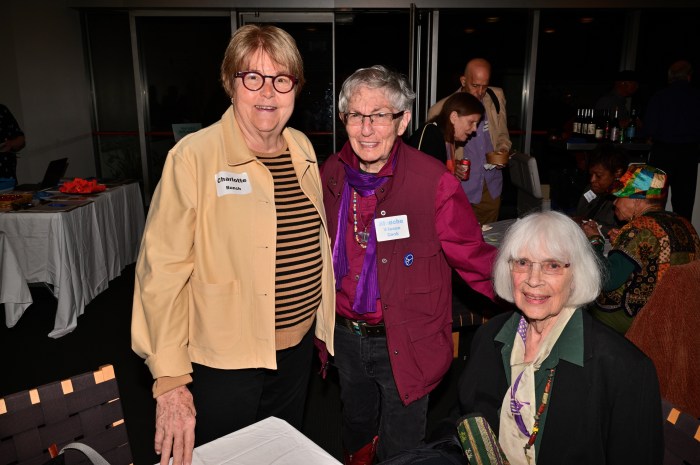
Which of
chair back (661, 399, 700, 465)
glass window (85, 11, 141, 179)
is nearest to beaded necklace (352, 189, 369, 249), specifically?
chair back (661, 399, 700, 465)

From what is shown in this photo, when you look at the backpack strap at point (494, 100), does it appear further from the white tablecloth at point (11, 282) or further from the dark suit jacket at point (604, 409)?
the white tablecloth at point (11, 282)

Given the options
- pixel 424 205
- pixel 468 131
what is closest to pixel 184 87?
pixel 468 131

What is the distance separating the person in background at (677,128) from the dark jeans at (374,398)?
17.8ft

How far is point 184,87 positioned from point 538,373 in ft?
27.1

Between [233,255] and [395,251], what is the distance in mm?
529

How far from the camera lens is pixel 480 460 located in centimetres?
127

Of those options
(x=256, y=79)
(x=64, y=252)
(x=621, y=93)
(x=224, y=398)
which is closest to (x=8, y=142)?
(x=64, y=252)

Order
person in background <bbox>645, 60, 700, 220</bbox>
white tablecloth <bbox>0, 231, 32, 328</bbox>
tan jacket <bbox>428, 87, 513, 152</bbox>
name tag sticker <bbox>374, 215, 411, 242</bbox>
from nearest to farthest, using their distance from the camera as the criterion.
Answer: name tag sticker <bbox>374, 215, 411, 242</bbox>, white tablecloth <bbox>0, 231, 32, 328</bbox>, tan jacket <bbox>428, 87, 513, 152</bbox>, person in background <bbox>645, 60, 700, 220</bbox>

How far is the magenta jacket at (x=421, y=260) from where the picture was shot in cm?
178

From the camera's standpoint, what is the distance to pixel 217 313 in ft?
5.08

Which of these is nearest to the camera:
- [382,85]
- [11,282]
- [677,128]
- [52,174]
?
[382,85]

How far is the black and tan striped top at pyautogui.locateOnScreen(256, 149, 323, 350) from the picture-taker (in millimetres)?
1642

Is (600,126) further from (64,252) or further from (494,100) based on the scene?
(64,252)

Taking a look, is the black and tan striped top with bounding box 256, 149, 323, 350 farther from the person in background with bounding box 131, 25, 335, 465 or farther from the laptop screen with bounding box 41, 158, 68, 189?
the laptop screen with bounding box 41, 158, 68, 189
